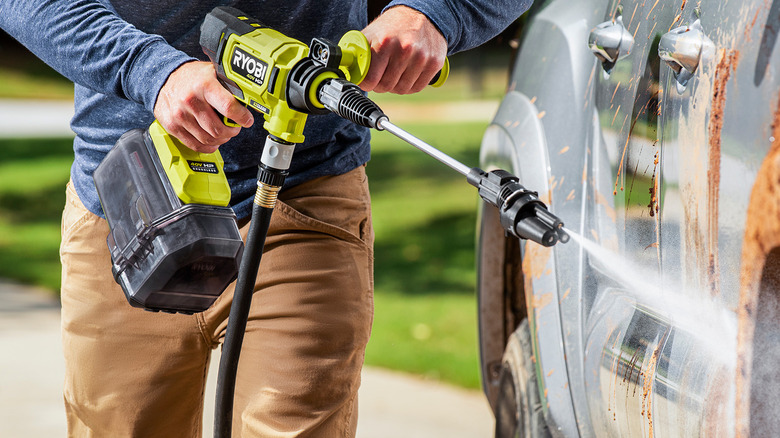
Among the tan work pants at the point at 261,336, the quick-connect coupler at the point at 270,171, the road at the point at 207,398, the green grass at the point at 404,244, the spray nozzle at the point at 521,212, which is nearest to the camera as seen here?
the spray nozzle at the point at 521,212

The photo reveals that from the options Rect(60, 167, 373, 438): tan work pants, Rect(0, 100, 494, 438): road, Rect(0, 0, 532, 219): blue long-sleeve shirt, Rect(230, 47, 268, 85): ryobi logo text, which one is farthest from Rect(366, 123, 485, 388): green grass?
Rect(230, 47, 268, 85): ryobi logo text

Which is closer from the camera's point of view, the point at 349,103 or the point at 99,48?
the point at 349,103

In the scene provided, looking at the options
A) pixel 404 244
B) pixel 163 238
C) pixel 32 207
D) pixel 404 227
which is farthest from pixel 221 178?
pixel 32 207

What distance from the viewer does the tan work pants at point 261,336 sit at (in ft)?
6.24

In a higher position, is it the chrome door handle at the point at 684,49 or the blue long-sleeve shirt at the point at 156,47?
the chrome door handle at the point at 684,49

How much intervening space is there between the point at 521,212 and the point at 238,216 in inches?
36.5

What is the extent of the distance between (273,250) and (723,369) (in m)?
0.99

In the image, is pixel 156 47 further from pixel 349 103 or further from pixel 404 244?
pixel 404 244

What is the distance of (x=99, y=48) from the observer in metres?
1.78

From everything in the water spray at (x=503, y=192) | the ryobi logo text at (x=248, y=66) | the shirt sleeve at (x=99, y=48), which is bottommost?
the shirt sleeve at (x=99, y=48)

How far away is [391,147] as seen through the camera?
11586 millimetres

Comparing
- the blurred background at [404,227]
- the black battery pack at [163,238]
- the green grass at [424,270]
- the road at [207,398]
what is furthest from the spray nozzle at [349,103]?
the green grass at [424,270]

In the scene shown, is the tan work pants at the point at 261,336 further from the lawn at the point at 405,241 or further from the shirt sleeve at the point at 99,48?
the lawn at the point at 405,241

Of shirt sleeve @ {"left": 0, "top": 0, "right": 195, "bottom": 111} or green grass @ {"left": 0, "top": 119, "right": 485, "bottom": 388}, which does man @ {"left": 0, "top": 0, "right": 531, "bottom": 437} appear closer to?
shirt sleeve @ {"left": 0, "top": 0, "right": 195, "bottom": 111}
